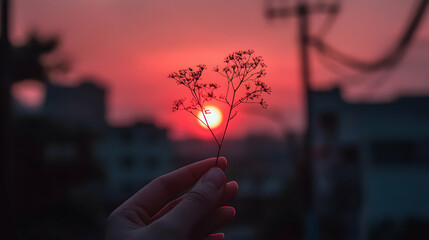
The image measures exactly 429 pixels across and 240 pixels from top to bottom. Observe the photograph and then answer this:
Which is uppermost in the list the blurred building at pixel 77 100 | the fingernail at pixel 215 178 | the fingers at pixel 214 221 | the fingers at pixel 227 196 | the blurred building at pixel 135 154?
the blurred building at pixel 77 100

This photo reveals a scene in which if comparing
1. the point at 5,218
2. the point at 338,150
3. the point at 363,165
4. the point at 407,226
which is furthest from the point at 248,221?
the point at 5,218

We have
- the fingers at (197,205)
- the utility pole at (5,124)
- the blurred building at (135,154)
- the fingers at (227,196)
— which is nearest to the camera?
the fingers at (197,205)

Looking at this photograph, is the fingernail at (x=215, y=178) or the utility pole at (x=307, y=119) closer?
the fingernail at (x=215, y=178)

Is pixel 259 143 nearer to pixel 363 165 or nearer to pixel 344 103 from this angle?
pixel 344 103

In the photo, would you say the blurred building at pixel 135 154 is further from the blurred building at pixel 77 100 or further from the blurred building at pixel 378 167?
the blurred building at pixel 378 167

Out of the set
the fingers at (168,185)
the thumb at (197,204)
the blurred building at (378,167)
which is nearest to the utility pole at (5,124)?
the fingers at (168,185)

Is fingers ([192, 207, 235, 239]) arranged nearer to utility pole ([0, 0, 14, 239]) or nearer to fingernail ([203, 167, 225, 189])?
fingernail ([203, 167, 225, 189])

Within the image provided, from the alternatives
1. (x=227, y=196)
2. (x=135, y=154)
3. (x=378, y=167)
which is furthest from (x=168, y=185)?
(x=135, y=154)
